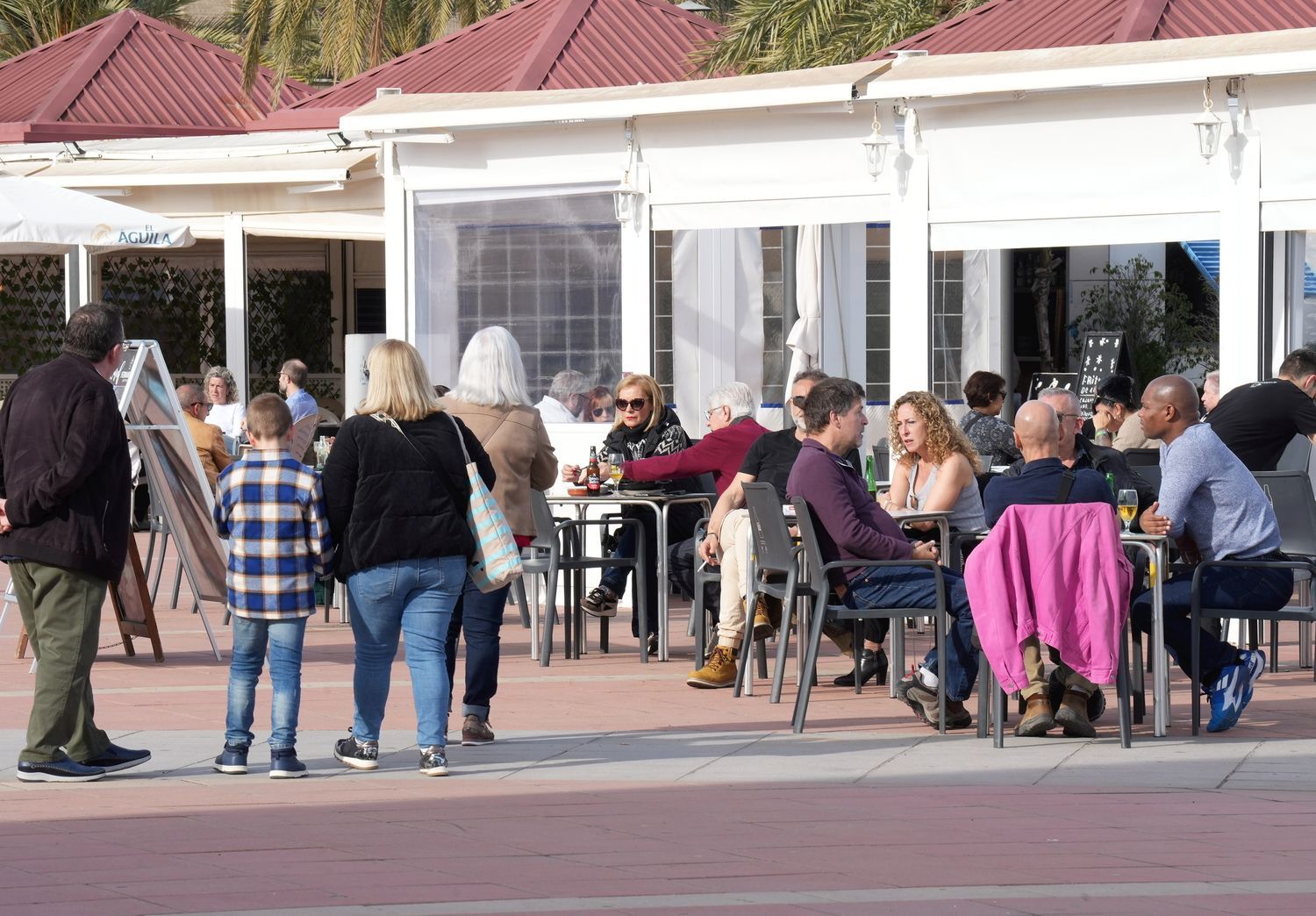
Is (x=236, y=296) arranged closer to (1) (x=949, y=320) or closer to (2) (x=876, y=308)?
(2) (x=876, y=308)

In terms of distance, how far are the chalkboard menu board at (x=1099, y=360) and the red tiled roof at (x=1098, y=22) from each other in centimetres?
370

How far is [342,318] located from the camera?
25.4m

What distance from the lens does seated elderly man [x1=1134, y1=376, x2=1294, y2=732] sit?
7.57 meters

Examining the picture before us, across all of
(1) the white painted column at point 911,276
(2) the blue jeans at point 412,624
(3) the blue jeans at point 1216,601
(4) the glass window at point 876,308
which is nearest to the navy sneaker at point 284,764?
(2) the blue jeans at point 412,624

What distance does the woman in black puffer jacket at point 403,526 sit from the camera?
6492 mm

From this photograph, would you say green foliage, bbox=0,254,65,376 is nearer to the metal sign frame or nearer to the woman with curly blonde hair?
the metal sign frame

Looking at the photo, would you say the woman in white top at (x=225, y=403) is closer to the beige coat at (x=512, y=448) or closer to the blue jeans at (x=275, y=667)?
the beige coat at (x=512, y=448)

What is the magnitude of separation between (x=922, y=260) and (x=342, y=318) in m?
14.8

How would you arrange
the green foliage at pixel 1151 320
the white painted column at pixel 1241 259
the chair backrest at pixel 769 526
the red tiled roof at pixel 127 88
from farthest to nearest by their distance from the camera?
the red tiled roof at pixel 127 88
the green foliage at pixel 1151 320
the white painted column at pixel 1241 259
the chair backrest at pixel 769 526

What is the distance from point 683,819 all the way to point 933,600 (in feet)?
6.64

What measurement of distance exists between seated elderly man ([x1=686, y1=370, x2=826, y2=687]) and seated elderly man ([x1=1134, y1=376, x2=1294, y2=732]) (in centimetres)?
169

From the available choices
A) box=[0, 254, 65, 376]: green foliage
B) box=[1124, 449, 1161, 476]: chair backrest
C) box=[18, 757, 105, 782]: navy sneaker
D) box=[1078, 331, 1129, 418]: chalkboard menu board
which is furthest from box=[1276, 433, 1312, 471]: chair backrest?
box=[0, 254, 65, 376]: green foliage

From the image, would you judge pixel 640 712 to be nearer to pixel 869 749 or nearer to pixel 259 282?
pixel 869 749

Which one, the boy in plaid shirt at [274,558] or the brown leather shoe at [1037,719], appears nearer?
the boy in plaid shirt at [274,558]
